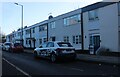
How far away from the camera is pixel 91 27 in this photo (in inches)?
1304

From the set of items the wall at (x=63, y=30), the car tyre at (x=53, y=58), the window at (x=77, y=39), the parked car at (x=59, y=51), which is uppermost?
the wall at (x=63, y=30)

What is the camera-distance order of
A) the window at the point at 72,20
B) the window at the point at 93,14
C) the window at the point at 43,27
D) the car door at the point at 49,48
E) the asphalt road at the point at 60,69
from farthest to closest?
the window at the point at 43,27 < the window at the point at 72,20 < the window at the point at 93,14 < the car door at the point at 49,48 < the asphalt road at the point at 60,69

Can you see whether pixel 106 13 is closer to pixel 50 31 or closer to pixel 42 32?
pixel 50 31

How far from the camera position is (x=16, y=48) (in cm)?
4006

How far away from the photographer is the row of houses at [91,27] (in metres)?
28.5

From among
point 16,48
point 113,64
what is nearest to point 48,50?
point 113,64

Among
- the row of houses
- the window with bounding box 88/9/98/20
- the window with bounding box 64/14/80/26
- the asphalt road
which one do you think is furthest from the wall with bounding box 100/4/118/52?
the asphalt road

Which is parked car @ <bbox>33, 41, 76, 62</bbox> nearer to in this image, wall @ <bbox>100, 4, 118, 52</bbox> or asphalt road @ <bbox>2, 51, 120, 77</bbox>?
asphalt road @ <bbox>2, 51, 120, 77</bbox>

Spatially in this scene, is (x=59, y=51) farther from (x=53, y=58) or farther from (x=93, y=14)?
(x=93, y=14)

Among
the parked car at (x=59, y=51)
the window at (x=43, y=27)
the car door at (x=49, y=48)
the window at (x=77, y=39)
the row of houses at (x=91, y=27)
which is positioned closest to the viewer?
the parked car at (x=59, y=51)

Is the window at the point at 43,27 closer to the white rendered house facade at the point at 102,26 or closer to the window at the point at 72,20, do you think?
the window at the point at 72,20

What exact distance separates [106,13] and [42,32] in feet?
88.3

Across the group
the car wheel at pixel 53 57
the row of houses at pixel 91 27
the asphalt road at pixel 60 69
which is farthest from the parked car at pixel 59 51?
the row of houses at pixel 91 27

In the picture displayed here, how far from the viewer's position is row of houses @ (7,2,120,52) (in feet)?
93.6
